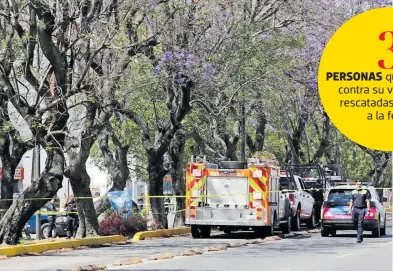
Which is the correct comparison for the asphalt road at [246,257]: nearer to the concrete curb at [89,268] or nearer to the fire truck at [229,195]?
the concrete curb at [89,268]

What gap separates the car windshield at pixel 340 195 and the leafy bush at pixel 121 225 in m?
Answer: 6.22

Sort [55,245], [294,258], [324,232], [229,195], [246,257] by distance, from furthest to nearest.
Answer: [324,232] < [229,195] < [55,245] < [246,257] < [294,258]

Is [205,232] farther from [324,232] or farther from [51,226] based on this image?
[51,226]

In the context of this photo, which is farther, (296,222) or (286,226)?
(296,222)

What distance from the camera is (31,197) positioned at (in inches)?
966

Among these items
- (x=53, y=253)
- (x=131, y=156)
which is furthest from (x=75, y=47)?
(x=131, y=156)

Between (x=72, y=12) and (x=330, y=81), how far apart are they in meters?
15.5

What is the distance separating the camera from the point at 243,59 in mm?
31547

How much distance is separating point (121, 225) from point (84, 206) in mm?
2578

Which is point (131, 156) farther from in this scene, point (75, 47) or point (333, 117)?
point (333, 117)

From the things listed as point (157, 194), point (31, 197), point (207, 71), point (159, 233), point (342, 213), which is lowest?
point (159, 233)

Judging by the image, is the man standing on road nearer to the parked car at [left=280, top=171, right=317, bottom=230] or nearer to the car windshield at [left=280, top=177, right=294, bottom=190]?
the parked car at [left=280, top=171, right=317, bottom=230]

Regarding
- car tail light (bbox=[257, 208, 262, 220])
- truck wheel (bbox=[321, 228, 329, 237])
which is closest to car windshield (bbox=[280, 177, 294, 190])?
truck wheel (bbox=[321, 228, 329, 237])

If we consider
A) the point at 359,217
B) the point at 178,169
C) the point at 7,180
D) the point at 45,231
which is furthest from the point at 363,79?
the point at 178,169
